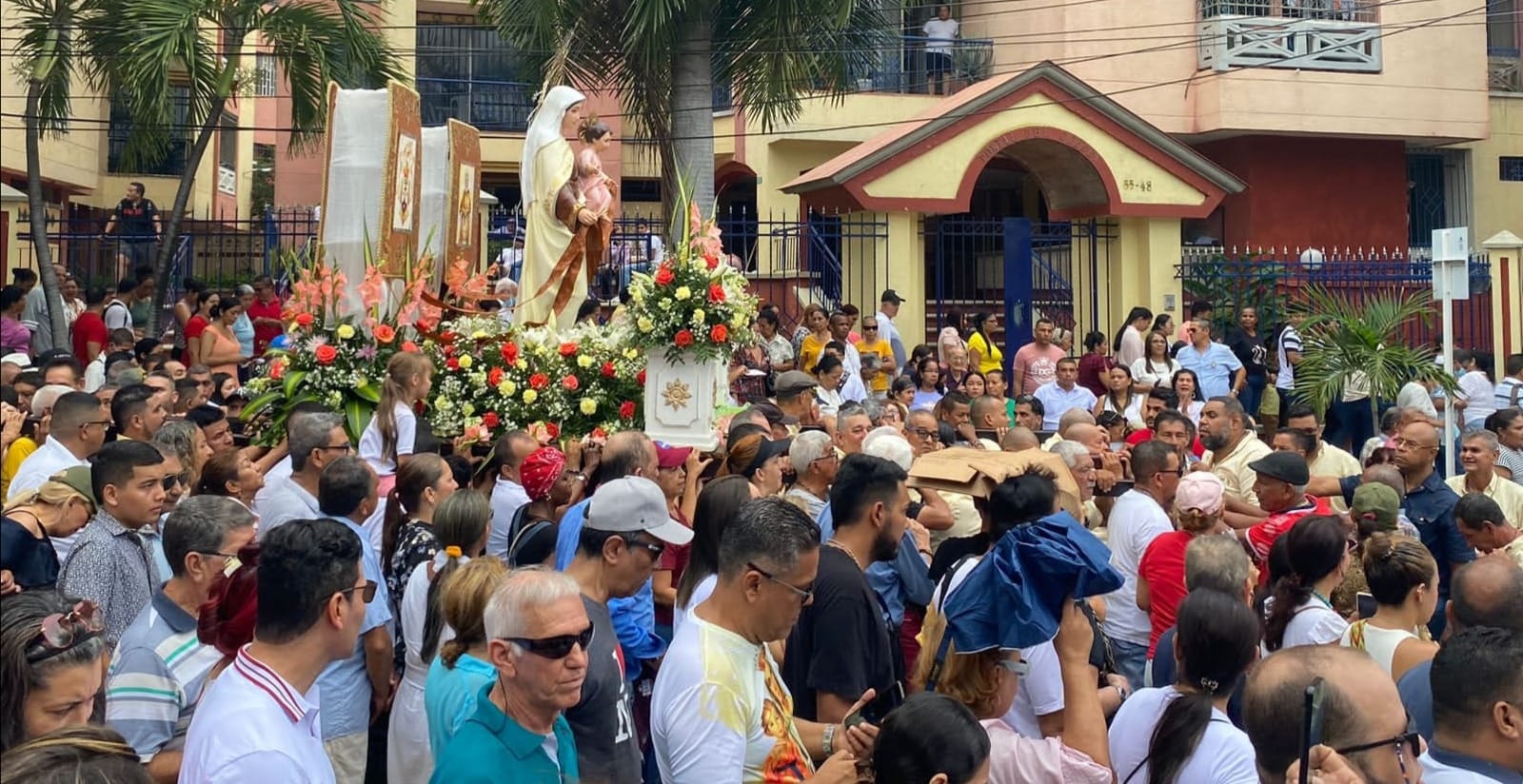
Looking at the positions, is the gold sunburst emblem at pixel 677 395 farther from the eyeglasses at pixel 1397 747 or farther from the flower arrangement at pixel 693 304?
the eyeglasses at pixel 1397 747

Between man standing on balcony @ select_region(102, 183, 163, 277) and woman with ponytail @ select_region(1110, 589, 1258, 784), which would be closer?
woman with ponytail @ select_region(1110, 589, 1258, 784)

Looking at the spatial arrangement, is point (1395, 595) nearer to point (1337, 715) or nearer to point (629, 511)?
point (1337, 715)

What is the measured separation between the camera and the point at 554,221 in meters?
11.8

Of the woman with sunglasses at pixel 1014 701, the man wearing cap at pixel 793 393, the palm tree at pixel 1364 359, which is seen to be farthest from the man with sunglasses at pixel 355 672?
the palm tree at pixel 1364 359

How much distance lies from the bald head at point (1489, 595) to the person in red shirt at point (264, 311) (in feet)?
38.8

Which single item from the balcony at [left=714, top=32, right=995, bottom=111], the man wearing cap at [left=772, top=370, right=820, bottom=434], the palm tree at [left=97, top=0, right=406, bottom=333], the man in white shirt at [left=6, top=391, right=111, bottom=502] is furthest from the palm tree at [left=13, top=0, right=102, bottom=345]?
the balcony at [left=714, top=32, right=995, bottom=111]

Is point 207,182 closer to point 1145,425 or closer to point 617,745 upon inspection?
point 1145,425

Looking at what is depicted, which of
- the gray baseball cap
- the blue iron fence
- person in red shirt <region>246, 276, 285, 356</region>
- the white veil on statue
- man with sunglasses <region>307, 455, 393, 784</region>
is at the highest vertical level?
the white veil on statue

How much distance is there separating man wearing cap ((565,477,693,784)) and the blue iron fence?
1639 cm

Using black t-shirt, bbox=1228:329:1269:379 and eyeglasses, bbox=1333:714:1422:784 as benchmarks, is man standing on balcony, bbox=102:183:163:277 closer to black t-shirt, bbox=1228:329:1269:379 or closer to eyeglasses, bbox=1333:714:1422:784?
black t-shirt, bbox=1228:329:1269:379

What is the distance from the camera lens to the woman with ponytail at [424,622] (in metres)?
5.02

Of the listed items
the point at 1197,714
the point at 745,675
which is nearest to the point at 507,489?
the point at 745,675

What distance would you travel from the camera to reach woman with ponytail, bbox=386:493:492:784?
5.02m

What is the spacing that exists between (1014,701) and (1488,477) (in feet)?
16.6
